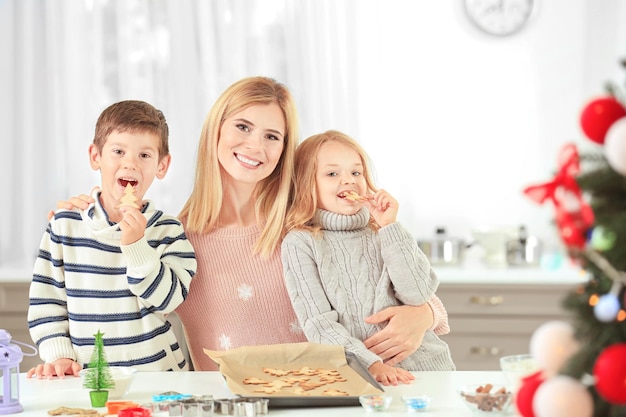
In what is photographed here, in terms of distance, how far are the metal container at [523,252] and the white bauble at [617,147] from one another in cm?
338

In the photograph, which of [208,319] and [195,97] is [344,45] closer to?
[195,97]

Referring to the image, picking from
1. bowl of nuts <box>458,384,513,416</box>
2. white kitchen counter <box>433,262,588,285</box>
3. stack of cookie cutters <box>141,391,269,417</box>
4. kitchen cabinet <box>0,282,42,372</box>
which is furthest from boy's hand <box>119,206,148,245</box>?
kitchen cabinet <box>0,282,42,372</box>

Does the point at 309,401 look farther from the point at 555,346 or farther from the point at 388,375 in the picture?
the point at 555,346

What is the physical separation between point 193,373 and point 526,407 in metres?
1.12

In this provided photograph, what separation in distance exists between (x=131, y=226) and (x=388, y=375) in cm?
69

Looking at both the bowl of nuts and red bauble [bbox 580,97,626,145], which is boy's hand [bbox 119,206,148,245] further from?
red bauble [bbox 580,97,626,145]

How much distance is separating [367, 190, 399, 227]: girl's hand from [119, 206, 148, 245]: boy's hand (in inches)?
23.7

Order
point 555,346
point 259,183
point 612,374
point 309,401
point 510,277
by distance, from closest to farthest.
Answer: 1. point 612,374
2. point 555,346
3. point 309,401
4. point 259,183
5. point 510,277

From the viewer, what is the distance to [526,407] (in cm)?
111

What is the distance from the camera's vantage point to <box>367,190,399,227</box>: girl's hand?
92.4 inches

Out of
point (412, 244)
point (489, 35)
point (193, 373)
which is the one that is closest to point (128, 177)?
point (193, 373)

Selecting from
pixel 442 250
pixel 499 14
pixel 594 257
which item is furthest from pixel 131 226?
pixel 499 14

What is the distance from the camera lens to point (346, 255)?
7.68 ft

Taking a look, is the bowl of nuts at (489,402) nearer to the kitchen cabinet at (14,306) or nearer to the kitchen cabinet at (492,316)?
the kitchen cabinet at (492,316)
